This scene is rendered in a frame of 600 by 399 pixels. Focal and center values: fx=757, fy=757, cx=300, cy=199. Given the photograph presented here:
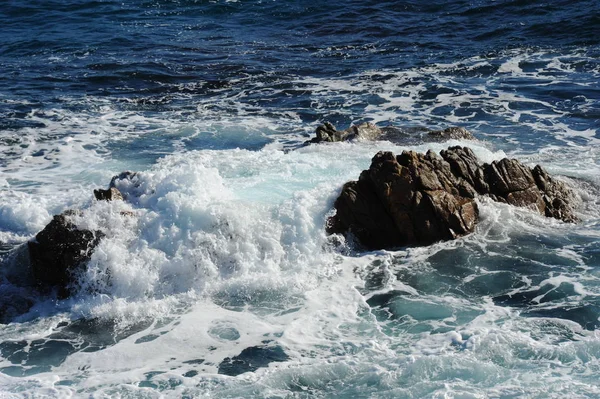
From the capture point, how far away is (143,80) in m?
20.5

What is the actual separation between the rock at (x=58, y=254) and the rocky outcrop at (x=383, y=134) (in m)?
6.08

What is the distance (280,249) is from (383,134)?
5661 mm

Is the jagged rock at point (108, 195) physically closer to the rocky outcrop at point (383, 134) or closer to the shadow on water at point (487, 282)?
the shadow on water at point (487, 282)

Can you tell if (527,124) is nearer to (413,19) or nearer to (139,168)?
(139,168)

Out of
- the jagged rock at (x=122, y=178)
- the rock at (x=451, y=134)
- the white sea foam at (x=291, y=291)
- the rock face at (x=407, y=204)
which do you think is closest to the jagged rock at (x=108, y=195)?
the white sea foam at (x=291, y=291)

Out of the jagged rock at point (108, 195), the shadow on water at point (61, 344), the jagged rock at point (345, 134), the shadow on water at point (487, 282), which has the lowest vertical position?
the shadow on water at point (487, 282)

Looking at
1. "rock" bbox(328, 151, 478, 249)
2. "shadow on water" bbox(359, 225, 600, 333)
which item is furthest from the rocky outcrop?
"shadow on water" bbox(359, 225, 600, 333)

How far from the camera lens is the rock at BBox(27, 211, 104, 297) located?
966 centimetres

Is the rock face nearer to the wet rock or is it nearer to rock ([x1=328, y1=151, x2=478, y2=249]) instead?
rock ([x1=328, y1=151, x2=478, y2=249])

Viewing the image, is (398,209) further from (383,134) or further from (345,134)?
(383,134)

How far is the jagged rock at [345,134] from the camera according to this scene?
578 inches

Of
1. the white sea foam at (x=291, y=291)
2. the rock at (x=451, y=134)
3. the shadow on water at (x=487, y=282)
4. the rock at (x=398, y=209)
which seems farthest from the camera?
the rock at (x=451, y=134)

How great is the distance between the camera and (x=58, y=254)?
9.73 m

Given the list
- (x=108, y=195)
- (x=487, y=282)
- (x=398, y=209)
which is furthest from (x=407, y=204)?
(x=108, y=195)
